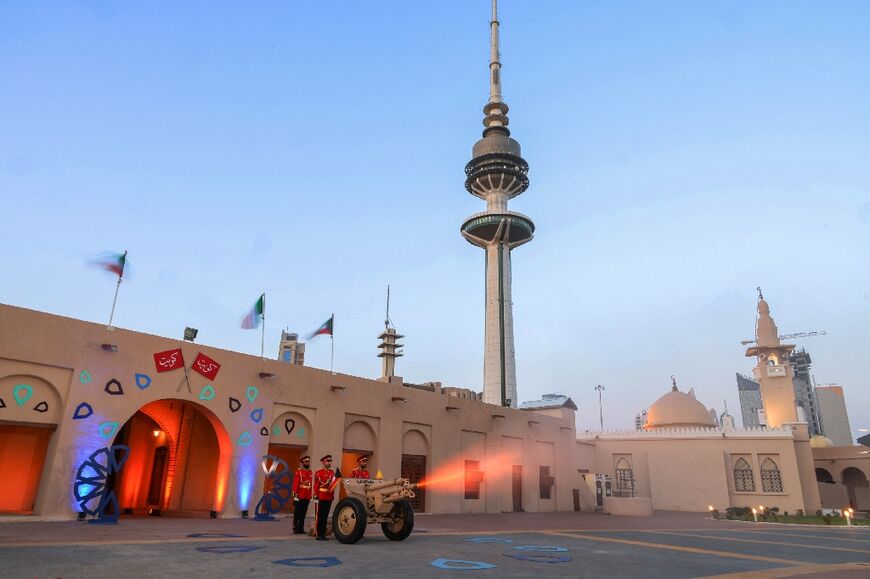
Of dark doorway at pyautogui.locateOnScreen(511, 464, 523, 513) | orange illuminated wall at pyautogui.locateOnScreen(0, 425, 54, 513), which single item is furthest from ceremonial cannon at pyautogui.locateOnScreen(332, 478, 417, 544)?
dark doorway at pyautogui.locateOnScreen(511, 464, 523, 513)

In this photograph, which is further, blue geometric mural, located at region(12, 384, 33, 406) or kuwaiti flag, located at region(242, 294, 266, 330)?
kuwaiti flag, located at region(242, 294, 266, 330)

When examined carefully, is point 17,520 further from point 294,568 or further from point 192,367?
point 294,568

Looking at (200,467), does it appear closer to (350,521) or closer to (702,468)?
(350,521)

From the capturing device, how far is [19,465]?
1959cm

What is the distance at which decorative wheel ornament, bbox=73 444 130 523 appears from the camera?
16172 millimetres

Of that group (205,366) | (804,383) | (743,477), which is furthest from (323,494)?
(804,383)

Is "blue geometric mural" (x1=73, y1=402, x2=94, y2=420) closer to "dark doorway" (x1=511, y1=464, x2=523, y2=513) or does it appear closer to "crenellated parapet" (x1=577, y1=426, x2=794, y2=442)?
"dark doorway" (x1=511, y1=464, x2=523, y2=513)

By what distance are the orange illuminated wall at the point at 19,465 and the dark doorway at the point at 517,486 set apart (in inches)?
900

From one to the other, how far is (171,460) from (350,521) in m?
13.6

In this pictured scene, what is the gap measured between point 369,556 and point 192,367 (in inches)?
494

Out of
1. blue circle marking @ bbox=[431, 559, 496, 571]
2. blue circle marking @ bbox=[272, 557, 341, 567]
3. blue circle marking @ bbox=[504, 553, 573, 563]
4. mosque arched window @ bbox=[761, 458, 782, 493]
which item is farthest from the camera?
mosque arched window @ bbox=[761, 458, 782, 493]

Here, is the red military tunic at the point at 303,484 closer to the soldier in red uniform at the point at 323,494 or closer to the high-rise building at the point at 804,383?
the soldier in red uniform at the point at 323,494

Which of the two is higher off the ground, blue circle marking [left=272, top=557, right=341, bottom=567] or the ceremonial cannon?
the ceremonial cannon

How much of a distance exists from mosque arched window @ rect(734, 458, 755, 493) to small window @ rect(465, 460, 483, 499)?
2000cm
